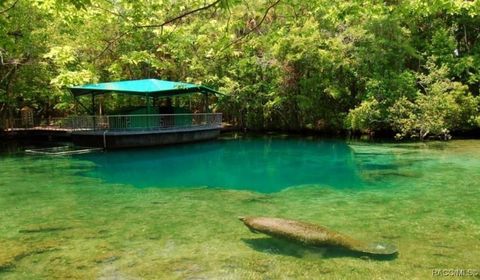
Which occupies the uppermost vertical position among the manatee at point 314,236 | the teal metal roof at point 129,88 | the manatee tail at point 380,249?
the teal metal roof at point 129,88

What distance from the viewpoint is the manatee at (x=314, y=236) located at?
5961mm

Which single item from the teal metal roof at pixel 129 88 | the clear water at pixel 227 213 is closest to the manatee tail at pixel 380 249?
the clear water at pixel 227 213

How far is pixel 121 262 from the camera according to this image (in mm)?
5766

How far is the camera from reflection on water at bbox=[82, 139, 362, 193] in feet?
39.8

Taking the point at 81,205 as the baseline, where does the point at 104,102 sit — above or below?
above

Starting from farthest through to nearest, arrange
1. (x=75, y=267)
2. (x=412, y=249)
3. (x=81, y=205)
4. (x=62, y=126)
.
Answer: (x=62, y=126), (x=81, y=205), (x=412, y=249), (x=75, y=267)

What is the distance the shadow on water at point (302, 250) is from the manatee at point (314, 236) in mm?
79

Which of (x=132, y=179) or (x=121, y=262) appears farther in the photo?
(x=132, y=179)

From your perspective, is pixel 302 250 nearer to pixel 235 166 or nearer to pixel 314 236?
pixel 314 236

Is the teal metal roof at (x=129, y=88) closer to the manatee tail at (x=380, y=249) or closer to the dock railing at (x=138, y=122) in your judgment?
the dock railing at (x=138, y=122)

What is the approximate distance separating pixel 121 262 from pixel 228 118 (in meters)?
26.3

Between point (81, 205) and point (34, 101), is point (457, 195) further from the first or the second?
point (34, 101)

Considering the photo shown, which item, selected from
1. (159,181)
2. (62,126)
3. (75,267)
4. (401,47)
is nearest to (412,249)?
(75,267)

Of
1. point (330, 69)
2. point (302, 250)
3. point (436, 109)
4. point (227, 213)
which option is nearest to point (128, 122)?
point (330, 69)
